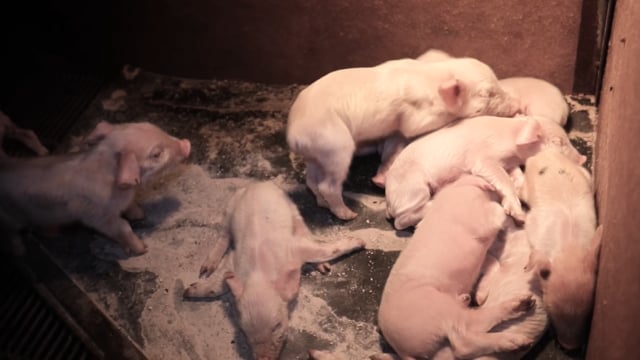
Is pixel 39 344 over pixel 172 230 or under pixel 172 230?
under

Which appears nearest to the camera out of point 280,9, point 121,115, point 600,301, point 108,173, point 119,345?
point 600,301

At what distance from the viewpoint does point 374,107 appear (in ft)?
12.1

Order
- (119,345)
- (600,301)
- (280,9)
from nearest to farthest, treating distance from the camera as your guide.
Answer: (600,301) → (119,345) → (280,9)

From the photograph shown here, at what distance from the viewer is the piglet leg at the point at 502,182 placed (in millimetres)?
3375

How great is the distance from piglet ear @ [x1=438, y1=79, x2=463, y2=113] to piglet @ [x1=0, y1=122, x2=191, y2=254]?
153 centimetres

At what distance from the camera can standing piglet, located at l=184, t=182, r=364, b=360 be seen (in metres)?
3.17

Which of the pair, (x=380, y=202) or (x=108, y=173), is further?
(x=380, y=202)

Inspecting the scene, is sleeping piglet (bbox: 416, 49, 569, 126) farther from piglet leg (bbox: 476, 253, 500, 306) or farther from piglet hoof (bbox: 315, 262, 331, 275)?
piglet hoof (bbox: 315, 262, 331, 275)

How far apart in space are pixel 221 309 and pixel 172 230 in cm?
66

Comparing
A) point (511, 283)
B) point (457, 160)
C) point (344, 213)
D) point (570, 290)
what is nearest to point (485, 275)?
point (511, 283)

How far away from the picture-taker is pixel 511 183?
11.6 ft

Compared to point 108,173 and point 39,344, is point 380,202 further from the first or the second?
point 39,344

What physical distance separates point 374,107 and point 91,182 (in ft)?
5.18

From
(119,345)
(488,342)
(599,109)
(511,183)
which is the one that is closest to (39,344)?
(119,345)
